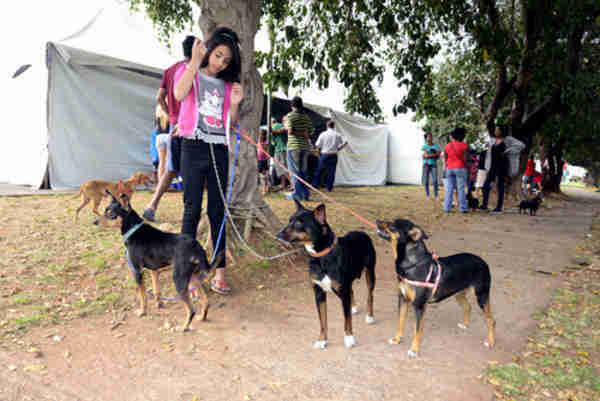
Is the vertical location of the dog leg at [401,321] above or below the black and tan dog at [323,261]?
below

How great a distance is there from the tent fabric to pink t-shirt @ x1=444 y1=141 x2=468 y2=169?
7.53m

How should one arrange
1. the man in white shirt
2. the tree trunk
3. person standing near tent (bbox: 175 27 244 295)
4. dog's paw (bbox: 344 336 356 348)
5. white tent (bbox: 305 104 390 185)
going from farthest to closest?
white tent (bbox: 305 104 390 185)
the man in white shirt
the tree trunk
person standing near tent (bbox: 175 27 244 295)
dog's paw (bbox: 344 336 356 348)

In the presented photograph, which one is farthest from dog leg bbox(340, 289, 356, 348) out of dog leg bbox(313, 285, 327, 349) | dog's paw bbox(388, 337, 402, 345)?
dog's paw bbox(388, 337, 402, 345)

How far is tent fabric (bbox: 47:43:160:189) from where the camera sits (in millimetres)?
7910

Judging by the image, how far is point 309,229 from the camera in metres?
2.48

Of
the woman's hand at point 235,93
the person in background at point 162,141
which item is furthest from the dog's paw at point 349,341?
the person in background at point 162,141

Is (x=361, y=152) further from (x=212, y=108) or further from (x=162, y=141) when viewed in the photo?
(x=212, y=108)

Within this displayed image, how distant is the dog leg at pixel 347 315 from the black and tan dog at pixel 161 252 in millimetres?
994

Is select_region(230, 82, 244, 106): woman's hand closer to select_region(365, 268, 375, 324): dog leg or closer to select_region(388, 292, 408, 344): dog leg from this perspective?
select_region(365, 268, 375, 324): dog leg

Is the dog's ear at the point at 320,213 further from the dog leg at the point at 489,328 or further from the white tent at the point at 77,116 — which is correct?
the white tent at the point at 77,116

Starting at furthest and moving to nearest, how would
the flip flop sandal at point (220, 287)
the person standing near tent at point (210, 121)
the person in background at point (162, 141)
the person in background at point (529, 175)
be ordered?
the person in background at point (529, 175) → the person in background at point (162, 141) → the flip flop sandal at point (220, 287) → the person standing near tent at point (210, 121)

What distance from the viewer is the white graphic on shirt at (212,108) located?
2.90m

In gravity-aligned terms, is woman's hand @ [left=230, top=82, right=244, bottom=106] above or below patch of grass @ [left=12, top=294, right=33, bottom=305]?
above

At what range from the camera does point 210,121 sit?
9.64 ft
